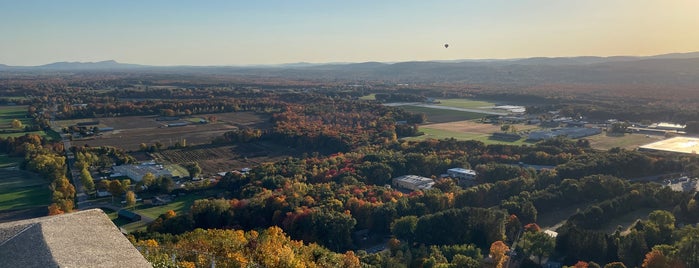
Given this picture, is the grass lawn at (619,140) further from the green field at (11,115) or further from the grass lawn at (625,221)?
the green field at (11,115)

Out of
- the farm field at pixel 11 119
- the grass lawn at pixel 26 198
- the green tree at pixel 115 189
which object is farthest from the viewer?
the farm field at pixel 11 119

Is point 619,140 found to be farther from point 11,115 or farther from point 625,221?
point 11,115

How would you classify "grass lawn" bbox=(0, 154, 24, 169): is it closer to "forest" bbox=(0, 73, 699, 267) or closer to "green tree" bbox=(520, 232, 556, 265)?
"forest" bbox=(0, 73, 699, 267)

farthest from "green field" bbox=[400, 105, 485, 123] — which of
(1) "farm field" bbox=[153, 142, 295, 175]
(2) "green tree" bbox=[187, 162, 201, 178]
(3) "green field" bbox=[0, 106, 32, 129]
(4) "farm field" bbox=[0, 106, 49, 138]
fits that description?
(3) "green field" bbox=[0, 106, 32, 129]

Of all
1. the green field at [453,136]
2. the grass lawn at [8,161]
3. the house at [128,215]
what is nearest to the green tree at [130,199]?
the house at [128,215]

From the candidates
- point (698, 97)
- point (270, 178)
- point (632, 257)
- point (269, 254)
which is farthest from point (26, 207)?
point (698, 97)
